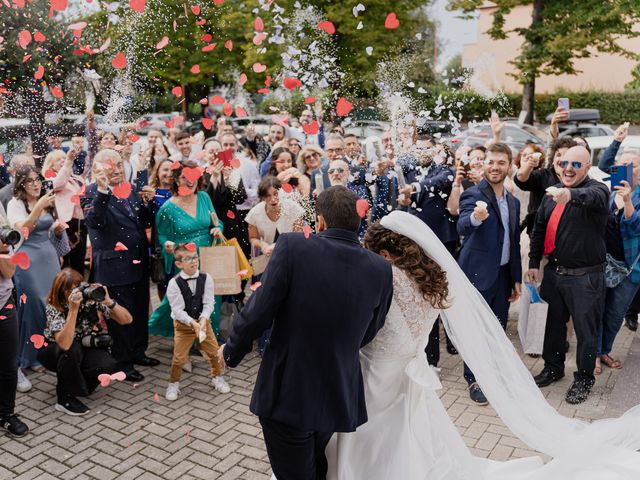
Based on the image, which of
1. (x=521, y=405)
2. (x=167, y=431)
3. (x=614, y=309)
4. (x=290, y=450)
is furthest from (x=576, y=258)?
(x=167, y=431)

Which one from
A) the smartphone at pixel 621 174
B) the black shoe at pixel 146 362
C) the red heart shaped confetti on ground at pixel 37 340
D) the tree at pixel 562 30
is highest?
the tree at pixel 562 30

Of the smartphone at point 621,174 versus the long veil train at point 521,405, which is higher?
the smartphone at point 621,174

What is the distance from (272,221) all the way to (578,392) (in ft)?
10.3

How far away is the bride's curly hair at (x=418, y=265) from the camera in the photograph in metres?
3.50

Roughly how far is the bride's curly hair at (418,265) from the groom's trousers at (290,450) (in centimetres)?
100

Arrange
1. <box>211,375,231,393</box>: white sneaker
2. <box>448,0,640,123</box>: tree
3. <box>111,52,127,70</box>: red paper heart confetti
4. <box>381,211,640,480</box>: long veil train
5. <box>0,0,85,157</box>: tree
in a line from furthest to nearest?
<box>448,0,640,123</box>: tree < <box>0,0,85,157</box>: tree < <box>111,52,127,70</box>: red paper heart confetti < <box>211,375,231,393</box>: white sneaker < <box>381,211,640,480</box>: long veil train

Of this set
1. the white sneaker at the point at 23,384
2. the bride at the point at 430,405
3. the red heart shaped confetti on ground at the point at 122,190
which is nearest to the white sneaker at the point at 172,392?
the white sneaker at the point at 23,384

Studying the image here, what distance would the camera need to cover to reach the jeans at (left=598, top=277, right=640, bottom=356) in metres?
5.85

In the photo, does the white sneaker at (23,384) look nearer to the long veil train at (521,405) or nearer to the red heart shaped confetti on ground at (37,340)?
the red heart shaped confetti on ground at (37,340)

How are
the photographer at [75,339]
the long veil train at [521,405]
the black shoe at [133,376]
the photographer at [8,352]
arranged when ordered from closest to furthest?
the long veil train at [521,405], the photographer at [8,352], the photographer at [75,339], the black shoe at [133,376]

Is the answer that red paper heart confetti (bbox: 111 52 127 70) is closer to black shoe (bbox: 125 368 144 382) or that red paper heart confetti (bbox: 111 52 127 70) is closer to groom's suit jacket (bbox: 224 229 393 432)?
black shoe (bbox: 125 368 144 382)

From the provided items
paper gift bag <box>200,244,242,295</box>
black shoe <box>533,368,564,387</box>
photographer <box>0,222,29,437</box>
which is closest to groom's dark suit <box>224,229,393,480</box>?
photographer <box>0,222,29,437</box>

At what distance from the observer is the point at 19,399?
5.43m

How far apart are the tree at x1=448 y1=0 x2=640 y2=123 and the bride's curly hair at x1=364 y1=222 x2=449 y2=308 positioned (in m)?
18.5
